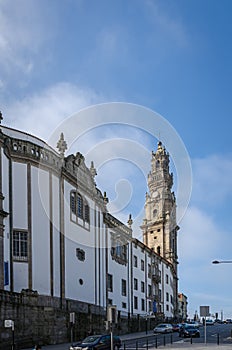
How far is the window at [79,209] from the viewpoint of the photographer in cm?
5259

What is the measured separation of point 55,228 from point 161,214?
215 feet

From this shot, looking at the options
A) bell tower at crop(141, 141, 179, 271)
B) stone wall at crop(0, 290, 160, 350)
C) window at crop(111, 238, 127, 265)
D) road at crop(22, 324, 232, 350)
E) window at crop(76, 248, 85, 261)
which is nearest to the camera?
stone wall at crop(0, 290, 160, 350)

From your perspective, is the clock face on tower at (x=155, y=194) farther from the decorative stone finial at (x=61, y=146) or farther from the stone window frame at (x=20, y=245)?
the stone window frame at (x=20, y=245)

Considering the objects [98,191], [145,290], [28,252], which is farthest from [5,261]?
[145,290]

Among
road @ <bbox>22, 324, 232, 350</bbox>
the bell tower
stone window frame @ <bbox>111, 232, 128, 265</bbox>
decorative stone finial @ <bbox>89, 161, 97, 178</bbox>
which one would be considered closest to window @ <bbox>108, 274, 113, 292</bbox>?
stone window frame @ <bbox>111, 232, 128, 265</bbox>

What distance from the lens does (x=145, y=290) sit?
78750 mm

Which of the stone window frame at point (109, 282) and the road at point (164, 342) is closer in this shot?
the road at point (164, 342)

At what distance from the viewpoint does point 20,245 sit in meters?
44.9

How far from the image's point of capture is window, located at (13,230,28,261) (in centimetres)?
4450

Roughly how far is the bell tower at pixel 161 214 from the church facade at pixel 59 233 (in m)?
36.4

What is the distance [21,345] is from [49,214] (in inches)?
471

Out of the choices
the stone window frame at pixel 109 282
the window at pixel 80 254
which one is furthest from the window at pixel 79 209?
the stone window frame at pixel 109 282

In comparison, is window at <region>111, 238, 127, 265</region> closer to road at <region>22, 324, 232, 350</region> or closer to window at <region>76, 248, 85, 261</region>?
window at <region>76, 248, 85, 261</region>

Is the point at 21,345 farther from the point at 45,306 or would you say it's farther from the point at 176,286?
the point at 176,286
